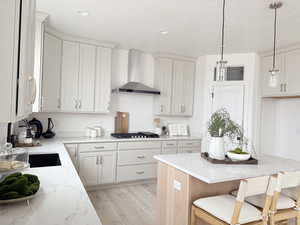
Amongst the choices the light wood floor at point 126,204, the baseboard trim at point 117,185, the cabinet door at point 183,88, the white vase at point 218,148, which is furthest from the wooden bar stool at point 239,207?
the cabinet door at point 183,88

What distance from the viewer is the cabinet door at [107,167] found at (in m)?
3.47

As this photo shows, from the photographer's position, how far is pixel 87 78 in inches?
142

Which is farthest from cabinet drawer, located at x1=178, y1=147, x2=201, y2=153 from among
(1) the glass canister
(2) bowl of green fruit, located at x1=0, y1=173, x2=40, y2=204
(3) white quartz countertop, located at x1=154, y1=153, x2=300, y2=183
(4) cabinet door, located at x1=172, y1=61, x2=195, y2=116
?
(2) bowl of green fruit, located at x1=0, y1=173, x2=40, y2=204

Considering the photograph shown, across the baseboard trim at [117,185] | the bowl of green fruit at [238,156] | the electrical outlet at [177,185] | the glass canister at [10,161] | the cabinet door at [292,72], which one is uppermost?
the cabinet door at [292,72]

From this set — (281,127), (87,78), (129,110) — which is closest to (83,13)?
(87,78)

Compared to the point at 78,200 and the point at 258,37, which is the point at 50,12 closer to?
the point at 78,200

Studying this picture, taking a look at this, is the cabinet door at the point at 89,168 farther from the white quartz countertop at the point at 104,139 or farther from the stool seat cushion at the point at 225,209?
the stool seat cushion at the point at 225,209

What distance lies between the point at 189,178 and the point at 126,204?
160cm

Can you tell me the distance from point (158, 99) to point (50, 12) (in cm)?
247

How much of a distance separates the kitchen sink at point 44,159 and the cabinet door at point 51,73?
94 centimetres

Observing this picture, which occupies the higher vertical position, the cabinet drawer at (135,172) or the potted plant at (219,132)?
Answer: the potted plant at (219,132)

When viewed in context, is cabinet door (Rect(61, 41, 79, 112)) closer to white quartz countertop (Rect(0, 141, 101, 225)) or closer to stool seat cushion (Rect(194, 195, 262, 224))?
white quartz countertop (Rect(0, 141, 101, 225))

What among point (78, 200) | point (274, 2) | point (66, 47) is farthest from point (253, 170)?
point (66, 47)

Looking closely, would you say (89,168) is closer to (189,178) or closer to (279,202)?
(189,178)
